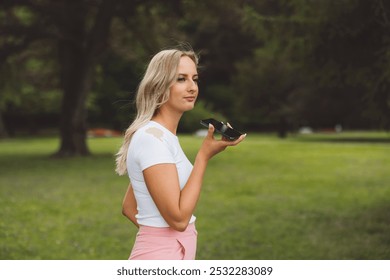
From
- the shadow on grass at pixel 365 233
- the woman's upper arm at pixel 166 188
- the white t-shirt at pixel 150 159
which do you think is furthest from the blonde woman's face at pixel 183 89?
the shadow on grass at pixel 365 233

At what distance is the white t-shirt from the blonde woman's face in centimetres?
11

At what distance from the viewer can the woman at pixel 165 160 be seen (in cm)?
255

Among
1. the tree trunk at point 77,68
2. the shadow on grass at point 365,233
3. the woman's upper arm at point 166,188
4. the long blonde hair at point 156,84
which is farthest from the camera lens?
the tree trunk at point 77,68

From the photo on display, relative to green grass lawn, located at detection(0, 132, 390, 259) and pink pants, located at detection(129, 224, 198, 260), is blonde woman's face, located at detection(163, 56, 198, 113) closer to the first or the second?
pink pants, located at detection(129, 224, 198, 260)

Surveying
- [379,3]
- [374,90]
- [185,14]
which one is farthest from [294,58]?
[185,14]

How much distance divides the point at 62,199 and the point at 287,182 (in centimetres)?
653

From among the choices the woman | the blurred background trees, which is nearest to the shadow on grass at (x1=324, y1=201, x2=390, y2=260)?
the blurred background trees

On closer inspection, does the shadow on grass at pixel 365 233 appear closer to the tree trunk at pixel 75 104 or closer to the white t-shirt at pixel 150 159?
the white t-shirt at pixel 150 159

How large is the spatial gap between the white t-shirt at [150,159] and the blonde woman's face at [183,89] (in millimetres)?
114

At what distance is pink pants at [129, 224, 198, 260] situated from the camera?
2.70 meters

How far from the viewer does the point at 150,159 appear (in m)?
2.56

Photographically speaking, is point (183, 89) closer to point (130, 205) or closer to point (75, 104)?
point (130, 205)

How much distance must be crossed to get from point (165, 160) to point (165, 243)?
40 centimetres

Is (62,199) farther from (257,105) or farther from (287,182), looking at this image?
(257,105)
